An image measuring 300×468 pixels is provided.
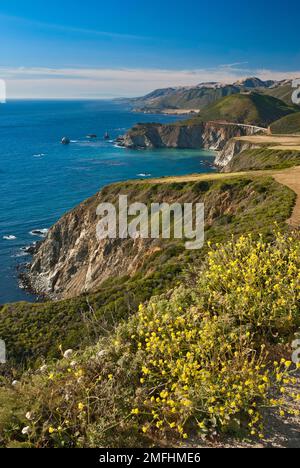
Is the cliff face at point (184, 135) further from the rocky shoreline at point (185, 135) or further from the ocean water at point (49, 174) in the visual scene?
the ocean water at point (49, 174)

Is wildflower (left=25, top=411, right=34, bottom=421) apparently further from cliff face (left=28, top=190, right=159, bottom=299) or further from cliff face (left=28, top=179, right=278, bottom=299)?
cliff face (left=28, top=190, right=159, bottom=299)

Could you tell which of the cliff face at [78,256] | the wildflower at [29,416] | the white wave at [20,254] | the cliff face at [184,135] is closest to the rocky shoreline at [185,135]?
the cliff face at [184,135]

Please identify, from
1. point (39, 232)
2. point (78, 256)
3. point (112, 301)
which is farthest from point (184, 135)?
point (112, 301)

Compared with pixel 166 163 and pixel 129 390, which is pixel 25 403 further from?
pixel 166 163

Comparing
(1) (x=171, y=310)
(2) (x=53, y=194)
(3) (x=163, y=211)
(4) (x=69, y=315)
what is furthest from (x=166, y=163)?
(1) (x=171, y=310)

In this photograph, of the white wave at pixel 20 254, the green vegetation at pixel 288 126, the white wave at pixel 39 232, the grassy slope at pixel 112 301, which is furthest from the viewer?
the green vegetation at pixel 288 126

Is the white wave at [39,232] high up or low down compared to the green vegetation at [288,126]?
down
